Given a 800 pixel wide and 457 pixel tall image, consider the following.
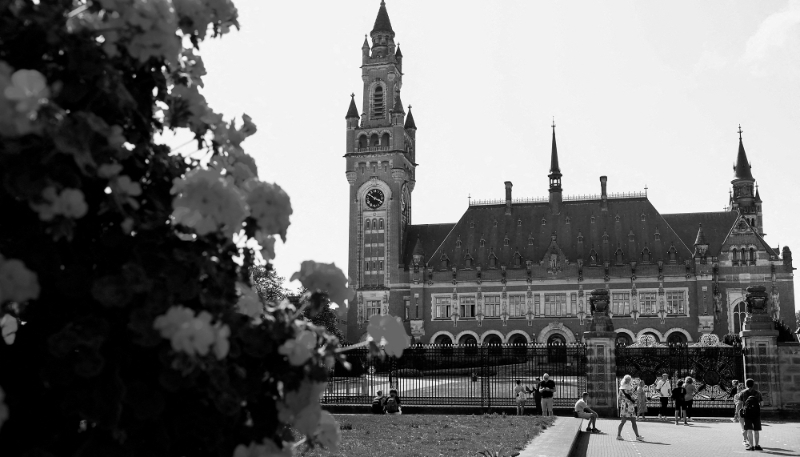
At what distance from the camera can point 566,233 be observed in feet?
212

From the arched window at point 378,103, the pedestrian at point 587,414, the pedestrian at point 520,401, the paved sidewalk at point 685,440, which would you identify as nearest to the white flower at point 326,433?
the paved sidewalk at point 685,440

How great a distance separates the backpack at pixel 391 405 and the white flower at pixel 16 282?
18912 mm

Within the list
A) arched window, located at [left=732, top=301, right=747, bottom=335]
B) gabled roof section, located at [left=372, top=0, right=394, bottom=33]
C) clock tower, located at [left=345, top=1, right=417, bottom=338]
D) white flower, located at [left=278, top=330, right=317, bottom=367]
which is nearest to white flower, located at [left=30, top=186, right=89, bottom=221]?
white flower, located at [left=278, top=330, right=317, bottom=367]

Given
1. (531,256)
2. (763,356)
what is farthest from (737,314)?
(763,356)

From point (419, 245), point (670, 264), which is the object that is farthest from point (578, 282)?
point (419, 245)

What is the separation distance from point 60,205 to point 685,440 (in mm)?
16802

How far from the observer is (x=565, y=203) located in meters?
66.7

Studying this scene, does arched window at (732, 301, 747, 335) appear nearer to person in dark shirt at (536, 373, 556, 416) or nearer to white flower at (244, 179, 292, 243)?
person in dark shirt at (536, 373, 556, 416)

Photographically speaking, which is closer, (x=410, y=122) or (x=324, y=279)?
(x=324, y=279)

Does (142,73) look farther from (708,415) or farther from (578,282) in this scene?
(578,282)

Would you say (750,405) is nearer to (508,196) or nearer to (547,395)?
(547,395)

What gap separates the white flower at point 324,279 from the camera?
3.33 metres

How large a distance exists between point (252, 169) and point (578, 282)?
197 ft

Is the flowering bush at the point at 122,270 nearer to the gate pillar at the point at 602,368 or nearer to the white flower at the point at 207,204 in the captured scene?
the white flower at the point at 207,204
